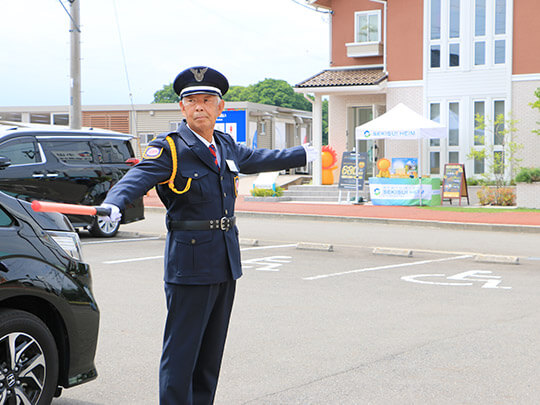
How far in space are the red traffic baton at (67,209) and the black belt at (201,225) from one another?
525 millimetres

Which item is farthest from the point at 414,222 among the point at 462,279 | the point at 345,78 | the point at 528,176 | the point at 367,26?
the point at 367,26

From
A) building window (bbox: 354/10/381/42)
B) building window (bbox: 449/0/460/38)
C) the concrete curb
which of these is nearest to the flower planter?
the concrete curb

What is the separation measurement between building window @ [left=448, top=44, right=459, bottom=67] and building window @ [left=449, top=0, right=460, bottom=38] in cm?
36

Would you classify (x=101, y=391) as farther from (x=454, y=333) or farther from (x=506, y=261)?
(x=506, y=261)

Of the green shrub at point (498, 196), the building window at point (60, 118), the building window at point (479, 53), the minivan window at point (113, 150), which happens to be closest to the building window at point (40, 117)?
the building window at point (60, 118)

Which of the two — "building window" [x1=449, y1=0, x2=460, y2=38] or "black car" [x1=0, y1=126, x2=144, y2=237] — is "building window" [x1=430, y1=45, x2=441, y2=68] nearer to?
"building window" [x1=449, y1=0, x2=460, y2=38]

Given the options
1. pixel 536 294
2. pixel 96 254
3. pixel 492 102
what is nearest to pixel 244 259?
pixel 96 254

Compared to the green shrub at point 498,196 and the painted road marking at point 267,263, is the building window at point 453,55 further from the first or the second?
the painted road marking at point 267,263

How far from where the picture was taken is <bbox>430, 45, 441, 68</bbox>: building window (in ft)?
86.3

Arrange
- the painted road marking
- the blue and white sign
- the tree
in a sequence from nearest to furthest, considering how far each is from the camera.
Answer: the painted road marking → the tree → the blue and white sign

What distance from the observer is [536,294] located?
8.99 metres

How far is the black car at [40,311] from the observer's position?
4152 millimetres

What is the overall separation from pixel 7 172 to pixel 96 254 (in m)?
2.21

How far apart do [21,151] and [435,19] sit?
1709cm
